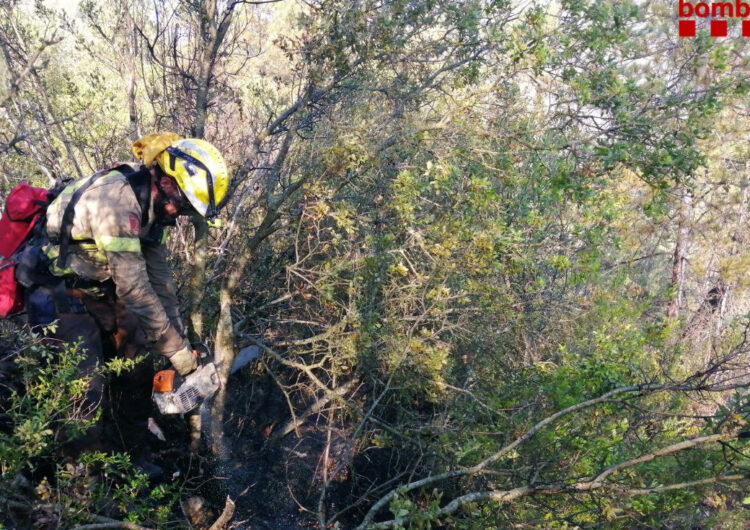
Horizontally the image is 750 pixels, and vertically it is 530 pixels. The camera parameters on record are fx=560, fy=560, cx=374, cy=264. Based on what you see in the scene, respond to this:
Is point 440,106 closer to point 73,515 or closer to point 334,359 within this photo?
point 334,359

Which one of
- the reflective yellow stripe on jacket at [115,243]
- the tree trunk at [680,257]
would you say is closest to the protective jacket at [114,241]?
the reflective yellow stripe on jacket at [115,243]

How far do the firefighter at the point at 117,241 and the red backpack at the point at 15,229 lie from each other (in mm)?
A: 114

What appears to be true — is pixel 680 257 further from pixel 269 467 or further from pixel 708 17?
pixel 269 467

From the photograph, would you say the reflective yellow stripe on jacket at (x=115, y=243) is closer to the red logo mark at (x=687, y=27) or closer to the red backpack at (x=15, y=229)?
the red backpack at (x=15, y=229)

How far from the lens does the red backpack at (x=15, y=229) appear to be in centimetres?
345

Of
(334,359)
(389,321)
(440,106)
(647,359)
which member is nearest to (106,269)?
(334,359)

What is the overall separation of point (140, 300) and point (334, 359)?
156cm

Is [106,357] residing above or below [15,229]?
below

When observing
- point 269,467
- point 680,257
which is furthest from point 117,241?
point 680,257

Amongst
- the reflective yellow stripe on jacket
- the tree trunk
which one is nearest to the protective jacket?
A: the reflective yellow stripe on jacket

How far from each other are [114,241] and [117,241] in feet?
0.05

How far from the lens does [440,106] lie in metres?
5.76

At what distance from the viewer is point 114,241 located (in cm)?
321

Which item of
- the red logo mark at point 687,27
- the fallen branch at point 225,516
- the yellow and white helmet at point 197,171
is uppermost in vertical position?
the red logo mark at point 687,27
